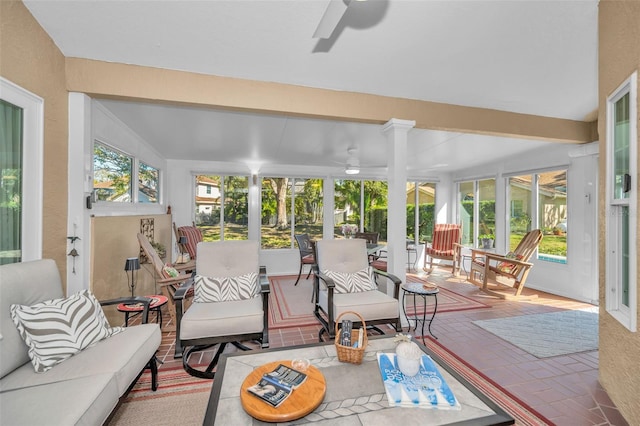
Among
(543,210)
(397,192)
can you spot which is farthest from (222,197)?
(543,210)

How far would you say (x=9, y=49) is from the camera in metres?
1.78

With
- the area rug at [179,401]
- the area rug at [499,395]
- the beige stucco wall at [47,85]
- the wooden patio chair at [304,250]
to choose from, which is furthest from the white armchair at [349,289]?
the beige stucco wall at [47,85]

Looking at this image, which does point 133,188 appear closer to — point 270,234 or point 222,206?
point 222,206

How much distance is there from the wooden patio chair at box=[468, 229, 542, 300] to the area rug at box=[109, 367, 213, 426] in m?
4.31

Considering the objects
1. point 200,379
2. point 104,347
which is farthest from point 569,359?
point 104,347

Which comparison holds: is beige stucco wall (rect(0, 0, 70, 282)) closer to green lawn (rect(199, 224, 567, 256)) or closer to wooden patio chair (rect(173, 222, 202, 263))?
wooden patio chair (rect(173, 222, 202, 263))

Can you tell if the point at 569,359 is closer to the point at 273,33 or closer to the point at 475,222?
the point at 273,33

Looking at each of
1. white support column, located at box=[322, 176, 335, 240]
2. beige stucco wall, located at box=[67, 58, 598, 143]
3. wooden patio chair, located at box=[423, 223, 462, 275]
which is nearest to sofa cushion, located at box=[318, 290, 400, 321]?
beige stucco wall, located at box=[67, 58, 598, 143]

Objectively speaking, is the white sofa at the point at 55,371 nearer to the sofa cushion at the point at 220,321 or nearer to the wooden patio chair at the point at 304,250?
the sofa cushion at the point at 220,321

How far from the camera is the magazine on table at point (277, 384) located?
4.28ft

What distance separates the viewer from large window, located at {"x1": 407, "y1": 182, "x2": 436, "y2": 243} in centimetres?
709

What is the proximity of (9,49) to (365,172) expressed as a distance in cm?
559

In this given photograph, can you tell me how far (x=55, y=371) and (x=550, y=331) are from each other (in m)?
4.24

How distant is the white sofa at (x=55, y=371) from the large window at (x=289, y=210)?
13.6 ft
